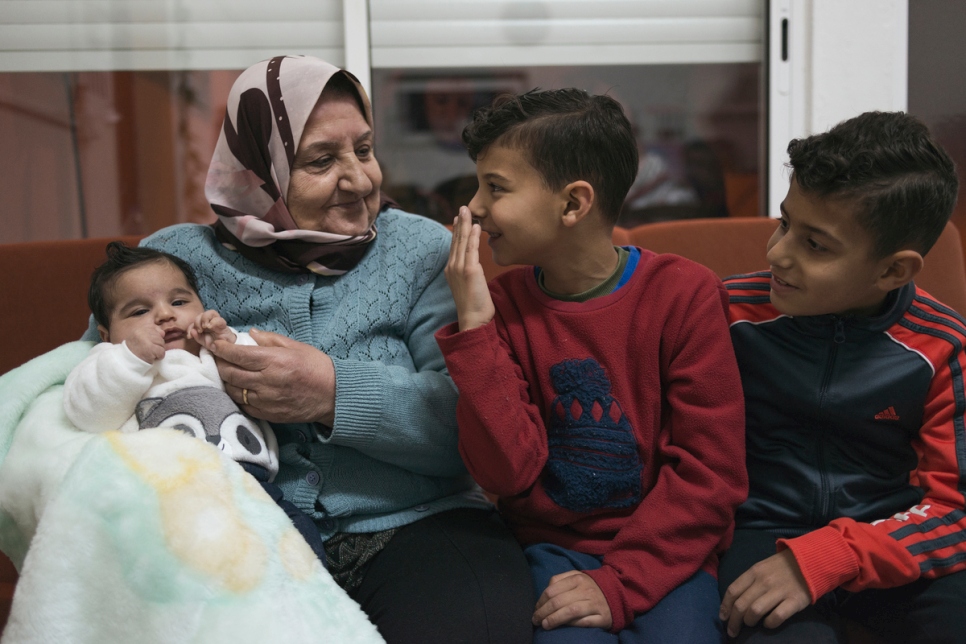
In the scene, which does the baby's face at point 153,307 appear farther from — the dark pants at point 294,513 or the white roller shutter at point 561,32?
the white roller shutter at point 561,32

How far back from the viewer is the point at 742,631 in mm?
1203

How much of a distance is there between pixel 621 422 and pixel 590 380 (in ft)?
0.30

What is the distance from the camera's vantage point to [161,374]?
1388 millimetres

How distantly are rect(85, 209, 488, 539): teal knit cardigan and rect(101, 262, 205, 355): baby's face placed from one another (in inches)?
3.7

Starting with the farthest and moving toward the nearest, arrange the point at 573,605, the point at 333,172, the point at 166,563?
1. the point at 333,172
2. the point at 573,605
3. the point at 166,563

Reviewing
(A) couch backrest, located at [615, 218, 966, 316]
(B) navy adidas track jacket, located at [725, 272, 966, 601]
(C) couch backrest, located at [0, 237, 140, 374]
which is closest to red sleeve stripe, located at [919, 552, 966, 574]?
(B) navy adidas track jacket, located at [725, 272, 966, 601]

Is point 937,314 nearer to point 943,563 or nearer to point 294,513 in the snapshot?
point 943,563

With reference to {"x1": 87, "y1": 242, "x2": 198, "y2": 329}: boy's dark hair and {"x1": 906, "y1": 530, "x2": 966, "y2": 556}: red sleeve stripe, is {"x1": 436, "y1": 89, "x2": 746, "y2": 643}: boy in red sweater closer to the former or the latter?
{"x1": 906, "y1": 530, "x2": 966, "y2": 556}: red sleeve stripe

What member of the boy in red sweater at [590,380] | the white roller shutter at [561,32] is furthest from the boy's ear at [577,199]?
the white roller shutter at [561,32]

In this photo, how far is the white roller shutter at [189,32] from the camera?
8.94 feet

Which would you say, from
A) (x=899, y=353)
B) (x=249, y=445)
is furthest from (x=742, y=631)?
(x=249, y=445)

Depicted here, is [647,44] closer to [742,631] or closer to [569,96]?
[569,96]

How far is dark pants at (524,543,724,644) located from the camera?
1.19 m

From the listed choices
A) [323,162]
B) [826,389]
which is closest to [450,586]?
[826,389]
